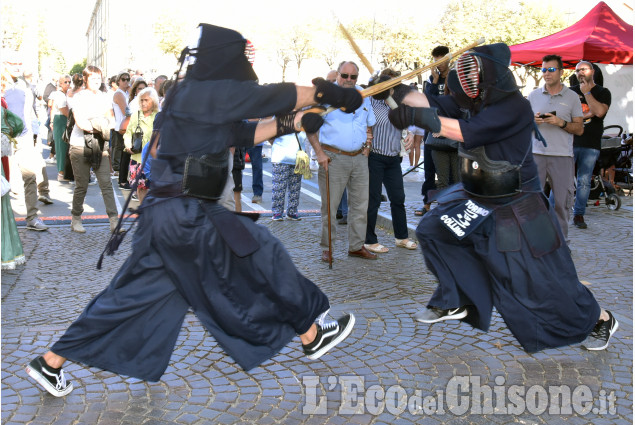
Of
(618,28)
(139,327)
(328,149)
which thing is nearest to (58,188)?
(328,149)

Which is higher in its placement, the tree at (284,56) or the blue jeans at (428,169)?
the tree at (284,56)

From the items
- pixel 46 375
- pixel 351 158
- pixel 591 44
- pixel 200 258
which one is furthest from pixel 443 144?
pixel 591 44

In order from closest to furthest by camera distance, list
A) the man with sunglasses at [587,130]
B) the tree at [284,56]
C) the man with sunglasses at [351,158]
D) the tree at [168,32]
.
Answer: the man with sunglasses at [351,158]
the man with sunglasses at [587,130]
the tree at [284,56]
the tree at [168,32]

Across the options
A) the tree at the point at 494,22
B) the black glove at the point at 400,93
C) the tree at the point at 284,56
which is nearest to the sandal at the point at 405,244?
the black glove at the point at 400,93

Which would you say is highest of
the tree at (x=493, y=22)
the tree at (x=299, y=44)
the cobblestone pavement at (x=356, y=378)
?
the tree at (x=493, y=22)

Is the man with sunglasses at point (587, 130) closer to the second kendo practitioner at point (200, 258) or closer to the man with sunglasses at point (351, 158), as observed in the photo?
the man with sunglasses at point (351, 158)

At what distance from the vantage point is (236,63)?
353 centimetres

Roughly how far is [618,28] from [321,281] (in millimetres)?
9862

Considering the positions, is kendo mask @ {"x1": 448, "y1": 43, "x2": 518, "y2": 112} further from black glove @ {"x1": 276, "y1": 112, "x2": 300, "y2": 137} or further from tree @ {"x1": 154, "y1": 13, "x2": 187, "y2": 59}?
tree @ {"x1": 154, "y1": 13, "x2": 187, "y2": 59}

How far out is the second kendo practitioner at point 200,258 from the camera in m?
3.45

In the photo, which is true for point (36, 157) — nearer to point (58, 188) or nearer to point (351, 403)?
point (58, 188)

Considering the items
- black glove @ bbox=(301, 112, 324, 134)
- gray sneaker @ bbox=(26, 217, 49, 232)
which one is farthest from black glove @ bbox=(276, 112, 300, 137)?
gray sneaker @ bbox=(26, 217, 49, 232)

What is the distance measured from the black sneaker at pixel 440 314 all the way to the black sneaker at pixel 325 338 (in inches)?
24.7

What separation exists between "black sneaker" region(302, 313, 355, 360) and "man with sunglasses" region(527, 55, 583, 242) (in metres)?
4.12
